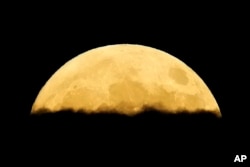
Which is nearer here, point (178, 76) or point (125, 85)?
point (125, 85)

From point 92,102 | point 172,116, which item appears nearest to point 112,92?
point 92,102

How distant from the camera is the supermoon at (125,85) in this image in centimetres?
1057

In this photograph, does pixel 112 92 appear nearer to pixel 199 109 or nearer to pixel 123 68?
pixel 123 68

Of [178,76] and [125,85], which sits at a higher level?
[178,76]

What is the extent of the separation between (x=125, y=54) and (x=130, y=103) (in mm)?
1257

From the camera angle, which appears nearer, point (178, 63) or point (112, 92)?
point (112, 92)

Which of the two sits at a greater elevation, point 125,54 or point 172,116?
point 125,54

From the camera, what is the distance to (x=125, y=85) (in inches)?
421

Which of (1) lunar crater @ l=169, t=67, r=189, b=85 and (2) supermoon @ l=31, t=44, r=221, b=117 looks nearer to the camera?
(2) supermoon @ l=31, t=44, r=221, b=117

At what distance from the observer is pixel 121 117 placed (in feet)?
34.1

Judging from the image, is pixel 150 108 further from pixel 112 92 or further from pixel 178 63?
pixel 178 63

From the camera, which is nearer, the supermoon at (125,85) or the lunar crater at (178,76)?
the supermoon at (125,85)

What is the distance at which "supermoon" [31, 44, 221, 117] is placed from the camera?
10570 mm

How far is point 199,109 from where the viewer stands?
11.1 m
